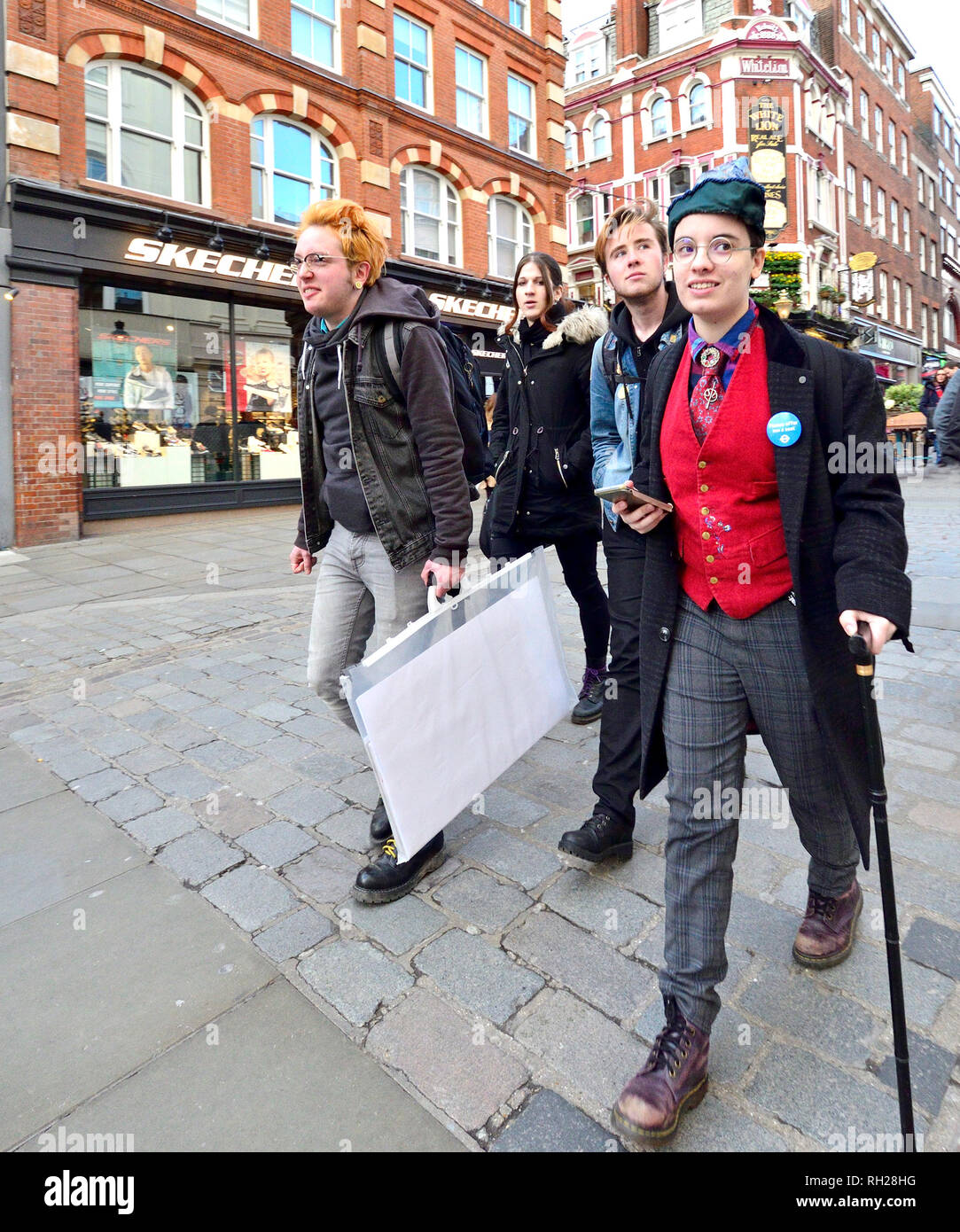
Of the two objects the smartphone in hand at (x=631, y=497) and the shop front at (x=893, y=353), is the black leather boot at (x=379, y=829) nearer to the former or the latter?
the smartphone in hand at (x=631, y=497)

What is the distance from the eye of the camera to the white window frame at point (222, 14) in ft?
44.3

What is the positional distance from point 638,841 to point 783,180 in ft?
Answer: 108

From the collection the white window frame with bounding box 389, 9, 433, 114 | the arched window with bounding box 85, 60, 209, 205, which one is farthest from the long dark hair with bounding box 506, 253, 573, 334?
the white window frame with bounding box 389, 9, 433, 114

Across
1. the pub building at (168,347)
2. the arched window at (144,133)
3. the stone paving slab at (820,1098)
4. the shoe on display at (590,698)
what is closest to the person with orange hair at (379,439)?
the stone paving slab at (820,1098)

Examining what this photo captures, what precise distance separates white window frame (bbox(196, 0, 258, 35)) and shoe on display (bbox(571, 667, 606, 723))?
14.5 meters

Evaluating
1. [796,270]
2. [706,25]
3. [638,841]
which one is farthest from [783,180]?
[638,841]

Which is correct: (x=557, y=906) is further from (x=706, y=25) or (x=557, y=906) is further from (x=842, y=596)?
(x=706, y=25)

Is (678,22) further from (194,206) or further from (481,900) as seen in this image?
(481,900)

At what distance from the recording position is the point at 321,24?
15.4 meters

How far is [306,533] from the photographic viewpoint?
308cm

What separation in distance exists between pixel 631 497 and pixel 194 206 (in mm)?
14152

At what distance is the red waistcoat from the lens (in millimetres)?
1838

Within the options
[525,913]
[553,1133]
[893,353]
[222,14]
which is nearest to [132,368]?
[222,14]

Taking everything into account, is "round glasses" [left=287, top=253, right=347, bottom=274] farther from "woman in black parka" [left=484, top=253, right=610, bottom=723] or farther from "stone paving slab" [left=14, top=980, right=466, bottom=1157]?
"stone paving slab" [left=14, top=980, right=466, bottom=1157]
